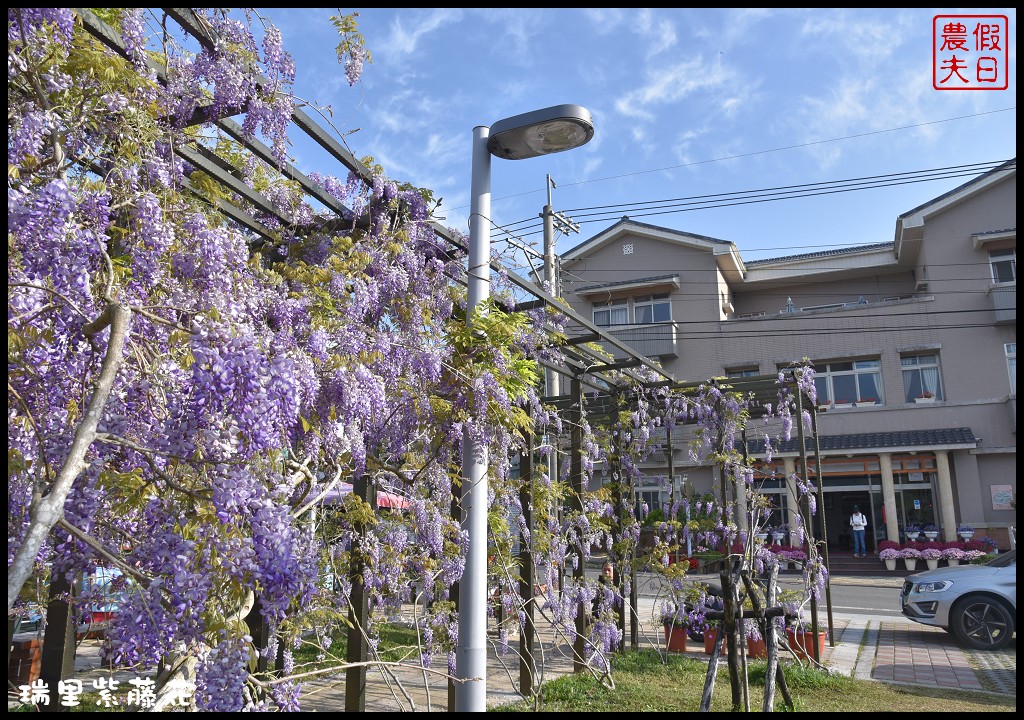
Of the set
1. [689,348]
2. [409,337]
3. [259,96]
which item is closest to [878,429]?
[689,348]

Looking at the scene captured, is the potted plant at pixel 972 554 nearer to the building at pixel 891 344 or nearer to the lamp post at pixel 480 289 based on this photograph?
the building at pixel 891 344

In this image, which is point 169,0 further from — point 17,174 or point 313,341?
point 313,341

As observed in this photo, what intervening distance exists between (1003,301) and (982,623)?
567 inches

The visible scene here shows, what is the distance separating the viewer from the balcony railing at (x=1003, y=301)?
1945 cm

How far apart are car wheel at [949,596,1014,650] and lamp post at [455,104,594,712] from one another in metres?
7.56

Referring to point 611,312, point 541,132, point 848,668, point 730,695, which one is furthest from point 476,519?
point 611,312

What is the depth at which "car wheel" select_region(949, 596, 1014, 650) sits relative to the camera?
845 cm

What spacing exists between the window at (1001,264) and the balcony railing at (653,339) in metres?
9.19

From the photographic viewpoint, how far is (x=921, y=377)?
20828 mm

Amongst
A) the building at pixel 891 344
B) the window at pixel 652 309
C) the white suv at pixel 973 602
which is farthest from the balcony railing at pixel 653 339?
the white suv at pixel 973 602

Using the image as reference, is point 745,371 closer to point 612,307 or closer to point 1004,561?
point 612,307

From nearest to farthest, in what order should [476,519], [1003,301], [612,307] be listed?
[476,519] → [1003,301] → [612,307]

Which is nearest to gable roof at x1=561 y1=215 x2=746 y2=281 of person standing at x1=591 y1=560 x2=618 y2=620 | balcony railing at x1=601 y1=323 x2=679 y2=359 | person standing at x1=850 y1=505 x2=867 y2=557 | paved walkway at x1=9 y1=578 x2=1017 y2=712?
balcony railing at x1=601 y1=323 x2=679 y2=359

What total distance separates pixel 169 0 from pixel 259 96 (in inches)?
28.5
